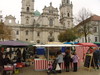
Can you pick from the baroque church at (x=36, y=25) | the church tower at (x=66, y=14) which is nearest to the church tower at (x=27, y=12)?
the baroque church at (x=36, y=25)

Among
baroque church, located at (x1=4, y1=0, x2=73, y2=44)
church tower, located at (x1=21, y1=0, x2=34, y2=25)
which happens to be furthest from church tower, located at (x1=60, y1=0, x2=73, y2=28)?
church tower, located at (x1=21, y1=0, x2=34, y2=25)

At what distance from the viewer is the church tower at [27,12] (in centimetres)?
5956

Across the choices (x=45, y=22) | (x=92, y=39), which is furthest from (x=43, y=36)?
(x=92, y=39)

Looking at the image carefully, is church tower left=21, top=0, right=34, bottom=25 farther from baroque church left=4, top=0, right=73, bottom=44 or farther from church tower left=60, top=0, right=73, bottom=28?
church tower left=60, top=0, right=73, bottom=28

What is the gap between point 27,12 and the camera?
59.8 metres

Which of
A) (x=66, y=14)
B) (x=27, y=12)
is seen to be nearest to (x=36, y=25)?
(x=27, y=12)

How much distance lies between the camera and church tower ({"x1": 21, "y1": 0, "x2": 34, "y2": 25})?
195ft

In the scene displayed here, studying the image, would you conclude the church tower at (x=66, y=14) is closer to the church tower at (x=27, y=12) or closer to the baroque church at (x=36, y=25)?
the baroque church at (x=36, y=25)

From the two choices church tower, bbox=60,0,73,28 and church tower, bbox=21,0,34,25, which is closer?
church tower, bbox=21,0,34,25

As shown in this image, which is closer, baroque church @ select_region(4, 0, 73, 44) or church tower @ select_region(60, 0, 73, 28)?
baroque church @ select_region(4, 0, 73, 44)

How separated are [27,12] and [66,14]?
19.7m

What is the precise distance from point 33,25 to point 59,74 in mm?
51869

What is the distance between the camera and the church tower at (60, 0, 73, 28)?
65688mm

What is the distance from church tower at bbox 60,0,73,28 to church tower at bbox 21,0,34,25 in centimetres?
1647
